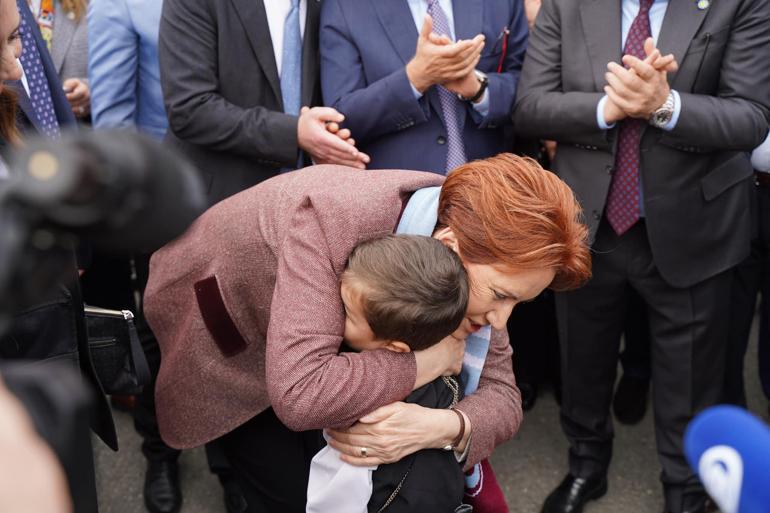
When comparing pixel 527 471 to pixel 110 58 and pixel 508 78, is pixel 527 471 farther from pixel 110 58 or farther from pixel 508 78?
pixel 110 58

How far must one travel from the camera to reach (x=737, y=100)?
2473 mm

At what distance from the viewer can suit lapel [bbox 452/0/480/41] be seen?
2736 mm

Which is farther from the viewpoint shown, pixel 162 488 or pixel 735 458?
pixel 162 488

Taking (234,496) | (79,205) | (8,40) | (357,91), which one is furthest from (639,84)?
(79,205)

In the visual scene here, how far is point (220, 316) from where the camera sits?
2.11 metres

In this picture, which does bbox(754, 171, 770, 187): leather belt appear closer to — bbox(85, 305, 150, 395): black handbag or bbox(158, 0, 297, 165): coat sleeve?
Result: bbox(158, 0, 297, 165): coat sleeve

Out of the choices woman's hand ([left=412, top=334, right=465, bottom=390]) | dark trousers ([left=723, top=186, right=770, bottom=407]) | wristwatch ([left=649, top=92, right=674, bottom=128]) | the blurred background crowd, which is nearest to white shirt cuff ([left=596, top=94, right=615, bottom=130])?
the blurred background crowd

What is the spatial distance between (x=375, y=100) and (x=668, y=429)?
4.74 feet

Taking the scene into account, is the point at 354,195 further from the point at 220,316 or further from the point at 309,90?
the point at 309,90

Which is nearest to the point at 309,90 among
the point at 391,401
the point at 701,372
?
the point at 391,401

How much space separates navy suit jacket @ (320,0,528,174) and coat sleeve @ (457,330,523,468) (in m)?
0.80

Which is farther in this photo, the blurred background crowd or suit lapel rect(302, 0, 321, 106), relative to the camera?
suit lapel rect(302, 0, 321, 106)

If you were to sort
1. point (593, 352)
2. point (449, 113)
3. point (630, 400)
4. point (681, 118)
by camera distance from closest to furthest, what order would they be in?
1. point (681, 118)
2. point (449, 113)
3. point (593, 352)
4. point (630, 400)

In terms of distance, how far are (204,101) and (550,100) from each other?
43.0 inches
